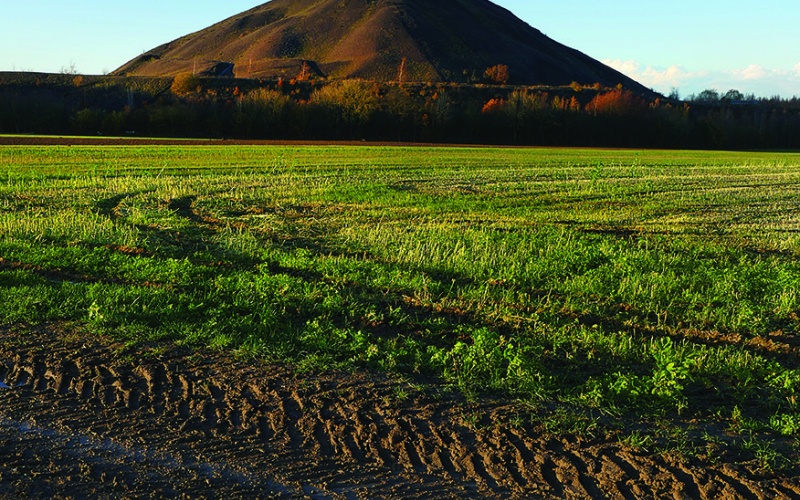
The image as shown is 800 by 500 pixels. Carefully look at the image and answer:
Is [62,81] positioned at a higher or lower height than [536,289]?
higher

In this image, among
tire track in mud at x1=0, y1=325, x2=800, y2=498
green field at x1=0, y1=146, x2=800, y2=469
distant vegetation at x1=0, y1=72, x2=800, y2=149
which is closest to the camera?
tire track in mud at x1=0, y1=325, x2=800, y2=498

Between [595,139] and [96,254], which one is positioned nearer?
[96,254]

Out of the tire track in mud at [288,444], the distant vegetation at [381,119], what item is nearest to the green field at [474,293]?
the tire track in mud at [288,444]

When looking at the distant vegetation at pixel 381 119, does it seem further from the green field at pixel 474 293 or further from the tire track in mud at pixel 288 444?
the tire track in mud at pixel 288 444

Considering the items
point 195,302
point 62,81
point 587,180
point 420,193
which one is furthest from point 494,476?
point 62,81

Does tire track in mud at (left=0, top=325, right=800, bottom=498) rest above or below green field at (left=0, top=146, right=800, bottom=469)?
below

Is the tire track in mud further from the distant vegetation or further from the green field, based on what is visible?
the distant vegetation

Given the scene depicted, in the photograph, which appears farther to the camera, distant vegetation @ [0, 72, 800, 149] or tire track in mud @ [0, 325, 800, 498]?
distant vegetation @ [0, 72, 800, 149]

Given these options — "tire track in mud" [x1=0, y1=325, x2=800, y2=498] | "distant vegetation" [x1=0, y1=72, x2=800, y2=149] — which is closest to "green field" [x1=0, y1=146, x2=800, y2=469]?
"tire track in mud" [x1=0, y1=325, x2=800, y2=498]

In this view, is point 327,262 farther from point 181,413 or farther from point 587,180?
point 587,180

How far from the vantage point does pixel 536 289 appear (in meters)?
12.1

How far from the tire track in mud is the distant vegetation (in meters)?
87.4

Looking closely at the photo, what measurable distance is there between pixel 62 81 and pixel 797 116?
469 feet

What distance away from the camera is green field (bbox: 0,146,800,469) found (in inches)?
290
